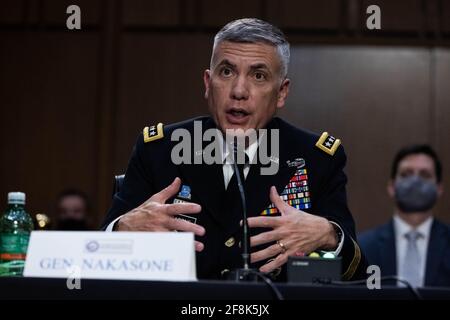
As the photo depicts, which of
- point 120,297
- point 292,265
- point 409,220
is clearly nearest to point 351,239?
point 292,265

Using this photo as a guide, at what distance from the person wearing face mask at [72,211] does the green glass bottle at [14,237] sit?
6.60ft

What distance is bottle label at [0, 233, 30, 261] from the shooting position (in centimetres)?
227

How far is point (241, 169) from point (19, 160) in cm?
286

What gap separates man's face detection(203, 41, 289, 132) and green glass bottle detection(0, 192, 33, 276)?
0.60 m

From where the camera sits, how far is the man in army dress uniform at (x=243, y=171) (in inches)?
87.8

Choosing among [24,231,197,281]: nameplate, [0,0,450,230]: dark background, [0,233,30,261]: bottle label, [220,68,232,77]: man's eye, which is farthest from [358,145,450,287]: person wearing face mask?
[24,231,197,281]: nameplate

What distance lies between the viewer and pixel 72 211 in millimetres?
4586

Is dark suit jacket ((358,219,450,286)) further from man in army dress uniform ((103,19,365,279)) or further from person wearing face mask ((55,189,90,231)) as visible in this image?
man in army dress uniform ((103,19,365,279))

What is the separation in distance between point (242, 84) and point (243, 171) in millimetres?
255

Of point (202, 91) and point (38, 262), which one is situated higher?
point (202, 91)

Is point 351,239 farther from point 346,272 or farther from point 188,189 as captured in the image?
point 188,189

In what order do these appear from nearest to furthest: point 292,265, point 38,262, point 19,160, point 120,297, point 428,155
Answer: point 120,297
point 38,262
point 292,265
point 428,155
point 19,160

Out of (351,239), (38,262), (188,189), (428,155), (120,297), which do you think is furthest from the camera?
(428,155)
